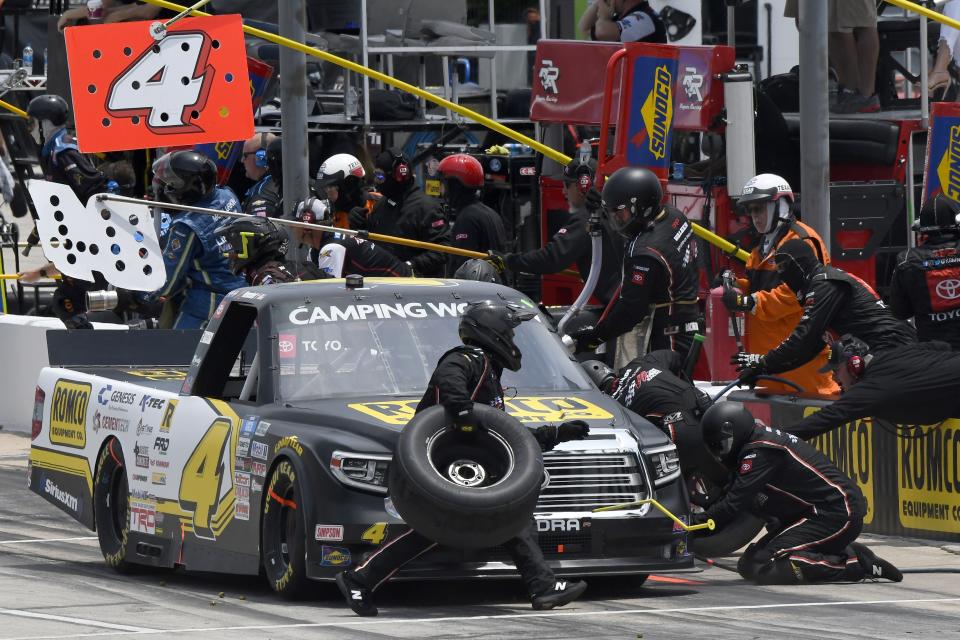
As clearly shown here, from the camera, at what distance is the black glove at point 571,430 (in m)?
8.50

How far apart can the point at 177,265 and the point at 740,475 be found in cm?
472

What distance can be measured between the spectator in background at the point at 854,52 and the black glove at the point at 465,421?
8.42 meters

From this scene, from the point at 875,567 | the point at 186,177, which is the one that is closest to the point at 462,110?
the point at 186,177

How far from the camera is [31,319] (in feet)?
54.4

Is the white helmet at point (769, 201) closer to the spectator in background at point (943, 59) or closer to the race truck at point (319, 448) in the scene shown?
the race truck at point (319, 448)

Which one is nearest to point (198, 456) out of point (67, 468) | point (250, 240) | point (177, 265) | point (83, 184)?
point (67, 468)

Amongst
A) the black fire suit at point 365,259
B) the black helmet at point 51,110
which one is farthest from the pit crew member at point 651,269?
the black helmet at point 51,110

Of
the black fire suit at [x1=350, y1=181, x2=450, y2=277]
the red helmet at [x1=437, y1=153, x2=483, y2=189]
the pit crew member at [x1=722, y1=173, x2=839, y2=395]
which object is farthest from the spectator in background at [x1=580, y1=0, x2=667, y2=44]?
the pit crew member at [x1=722, y1=173, x2=839, y2=395]

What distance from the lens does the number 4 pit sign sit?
13516 millimetres

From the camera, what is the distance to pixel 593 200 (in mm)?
12875

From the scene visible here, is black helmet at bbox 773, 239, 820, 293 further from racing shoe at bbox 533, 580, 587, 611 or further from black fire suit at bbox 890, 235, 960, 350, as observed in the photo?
racing shoe at bbox 533, 580, 587, 611

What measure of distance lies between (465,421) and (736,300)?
4.04m

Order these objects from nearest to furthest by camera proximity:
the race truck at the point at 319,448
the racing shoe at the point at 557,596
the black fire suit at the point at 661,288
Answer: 1. the racing shoe at the point at 557,596
2. the race truck at the point at 319,448
3. the black fire suit at the point at 661,288

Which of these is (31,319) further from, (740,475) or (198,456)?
(740,475)
